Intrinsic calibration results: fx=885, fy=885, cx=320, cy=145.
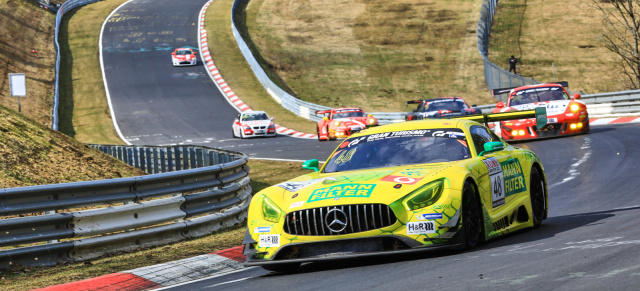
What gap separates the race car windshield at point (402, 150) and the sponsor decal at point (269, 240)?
134 cm

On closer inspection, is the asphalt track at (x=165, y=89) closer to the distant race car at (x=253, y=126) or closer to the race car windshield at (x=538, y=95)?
the distant race car at (x=253, y=126)

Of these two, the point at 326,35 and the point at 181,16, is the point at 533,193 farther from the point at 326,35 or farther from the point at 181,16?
the point at 181,16

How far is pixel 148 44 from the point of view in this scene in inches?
2333

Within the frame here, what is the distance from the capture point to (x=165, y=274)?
8094 millimetres

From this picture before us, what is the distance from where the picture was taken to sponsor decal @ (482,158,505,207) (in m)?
8.44

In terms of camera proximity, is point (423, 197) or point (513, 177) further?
point (513, 177)

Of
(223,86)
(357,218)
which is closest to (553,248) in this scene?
(357,218)

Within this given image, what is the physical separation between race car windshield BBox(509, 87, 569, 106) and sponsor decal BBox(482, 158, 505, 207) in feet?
50.7

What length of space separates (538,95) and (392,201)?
1750 centimetres

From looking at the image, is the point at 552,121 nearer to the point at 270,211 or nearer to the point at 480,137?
the point at 480,137

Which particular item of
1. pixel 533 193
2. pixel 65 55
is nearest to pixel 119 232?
pixel 533 193

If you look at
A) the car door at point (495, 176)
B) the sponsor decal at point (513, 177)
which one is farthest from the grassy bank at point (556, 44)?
the car door at point (495, 176)

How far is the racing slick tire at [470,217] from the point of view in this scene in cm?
761

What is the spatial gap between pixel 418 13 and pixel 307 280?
59.8 metres
